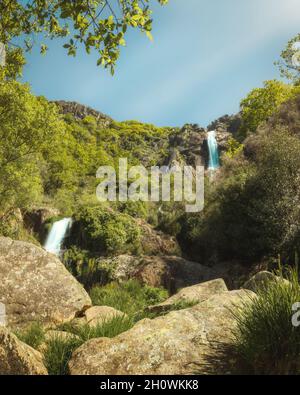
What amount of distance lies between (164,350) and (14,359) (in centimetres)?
215

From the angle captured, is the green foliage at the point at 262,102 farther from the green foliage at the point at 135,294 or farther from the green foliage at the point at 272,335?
the green foliage at the point at 272,335

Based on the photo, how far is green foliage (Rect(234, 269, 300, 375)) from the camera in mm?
5094

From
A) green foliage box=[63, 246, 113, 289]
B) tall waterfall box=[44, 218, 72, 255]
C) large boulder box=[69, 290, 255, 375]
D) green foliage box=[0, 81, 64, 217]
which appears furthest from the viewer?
tall waterfall box=[44, 218, 72, 255]

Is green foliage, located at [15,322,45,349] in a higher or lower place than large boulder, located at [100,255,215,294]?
lower

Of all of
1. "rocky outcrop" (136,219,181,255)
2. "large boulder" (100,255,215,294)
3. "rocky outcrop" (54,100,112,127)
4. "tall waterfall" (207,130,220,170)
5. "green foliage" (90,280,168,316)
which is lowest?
"green foliage" (90,280,168,316)

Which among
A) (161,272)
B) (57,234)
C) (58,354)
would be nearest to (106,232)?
(57,234)

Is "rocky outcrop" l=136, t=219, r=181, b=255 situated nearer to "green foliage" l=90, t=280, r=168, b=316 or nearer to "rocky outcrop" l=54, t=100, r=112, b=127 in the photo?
"green foliage" l=90, t=280, r=168, b=316

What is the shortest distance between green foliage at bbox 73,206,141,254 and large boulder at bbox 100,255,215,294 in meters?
2.88

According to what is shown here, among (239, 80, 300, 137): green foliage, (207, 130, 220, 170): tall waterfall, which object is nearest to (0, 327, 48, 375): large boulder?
(239, 80, 300, 137): green foliage

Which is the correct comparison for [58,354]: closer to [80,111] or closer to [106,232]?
[106,232]

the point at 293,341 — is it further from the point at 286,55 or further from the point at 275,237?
the point at 286,55

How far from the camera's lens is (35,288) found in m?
12.6

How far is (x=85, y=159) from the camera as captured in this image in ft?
190

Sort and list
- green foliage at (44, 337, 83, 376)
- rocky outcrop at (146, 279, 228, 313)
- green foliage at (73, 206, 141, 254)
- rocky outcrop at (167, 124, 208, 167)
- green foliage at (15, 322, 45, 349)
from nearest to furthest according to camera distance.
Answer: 1. green foliage at (44, 337, 83, 376)
2. green foliage at (15, 322, 45, 349)
3. rocky outcrop at (146, 279, 228, 313)
4. green foliage at (73, 206, 141, 254)
5. rocky outcrop at (167, 124, 208, 167)
